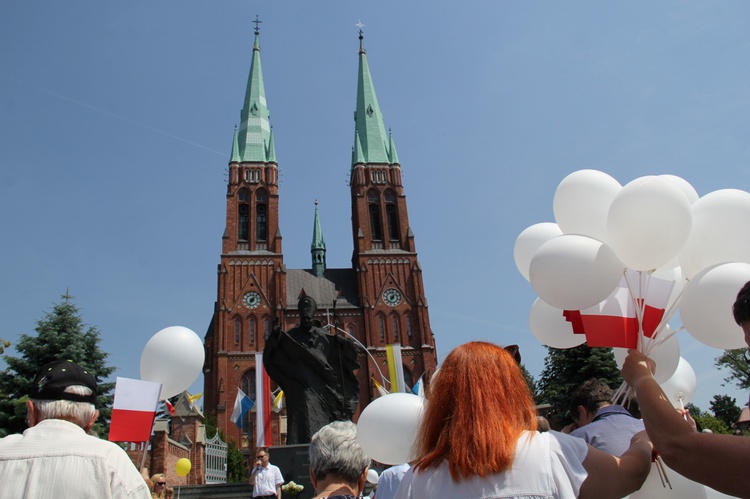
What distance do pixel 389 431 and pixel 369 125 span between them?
54.8 meters

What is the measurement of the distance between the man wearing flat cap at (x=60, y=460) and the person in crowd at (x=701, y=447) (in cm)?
191

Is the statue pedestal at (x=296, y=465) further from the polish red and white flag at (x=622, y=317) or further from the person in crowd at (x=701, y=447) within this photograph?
the person in crowd at (x=701, y=447)

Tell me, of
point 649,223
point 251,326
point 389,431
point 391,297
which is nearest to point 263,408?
point 389,431

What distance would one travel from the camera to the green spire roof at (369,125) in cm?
5631

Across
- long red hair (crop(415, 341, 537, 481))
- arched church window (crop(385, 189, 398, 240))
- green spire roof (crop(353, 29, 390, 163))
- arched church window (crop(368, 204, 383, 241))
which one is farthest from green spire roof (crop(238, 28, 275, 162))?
long red hair (crop(415, 341, 537, 481))

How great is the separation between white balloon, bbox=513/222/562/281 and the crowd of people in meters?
2.37

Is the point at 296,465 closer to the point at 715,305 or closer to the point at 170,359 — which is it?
the point at 170,359

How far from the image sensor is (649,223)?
3342mm

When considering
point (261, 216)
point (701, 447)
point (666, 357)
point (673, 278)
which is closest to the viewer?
point (701, 447)

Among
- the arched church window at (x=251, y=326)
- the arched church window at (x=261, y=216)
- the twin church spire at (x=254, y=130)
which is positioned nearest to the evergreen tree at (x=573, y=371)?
the arched church window at (x=251, y=326)

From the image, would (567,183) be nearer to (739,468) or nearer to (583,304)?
(583,304)

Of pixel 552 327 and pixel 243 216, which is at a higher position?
pixel 243 216

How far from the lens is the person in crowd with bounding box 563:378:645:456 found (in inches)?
134

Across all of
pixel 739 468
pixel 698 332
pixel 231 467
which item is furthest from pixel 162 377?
pixel 231 467
